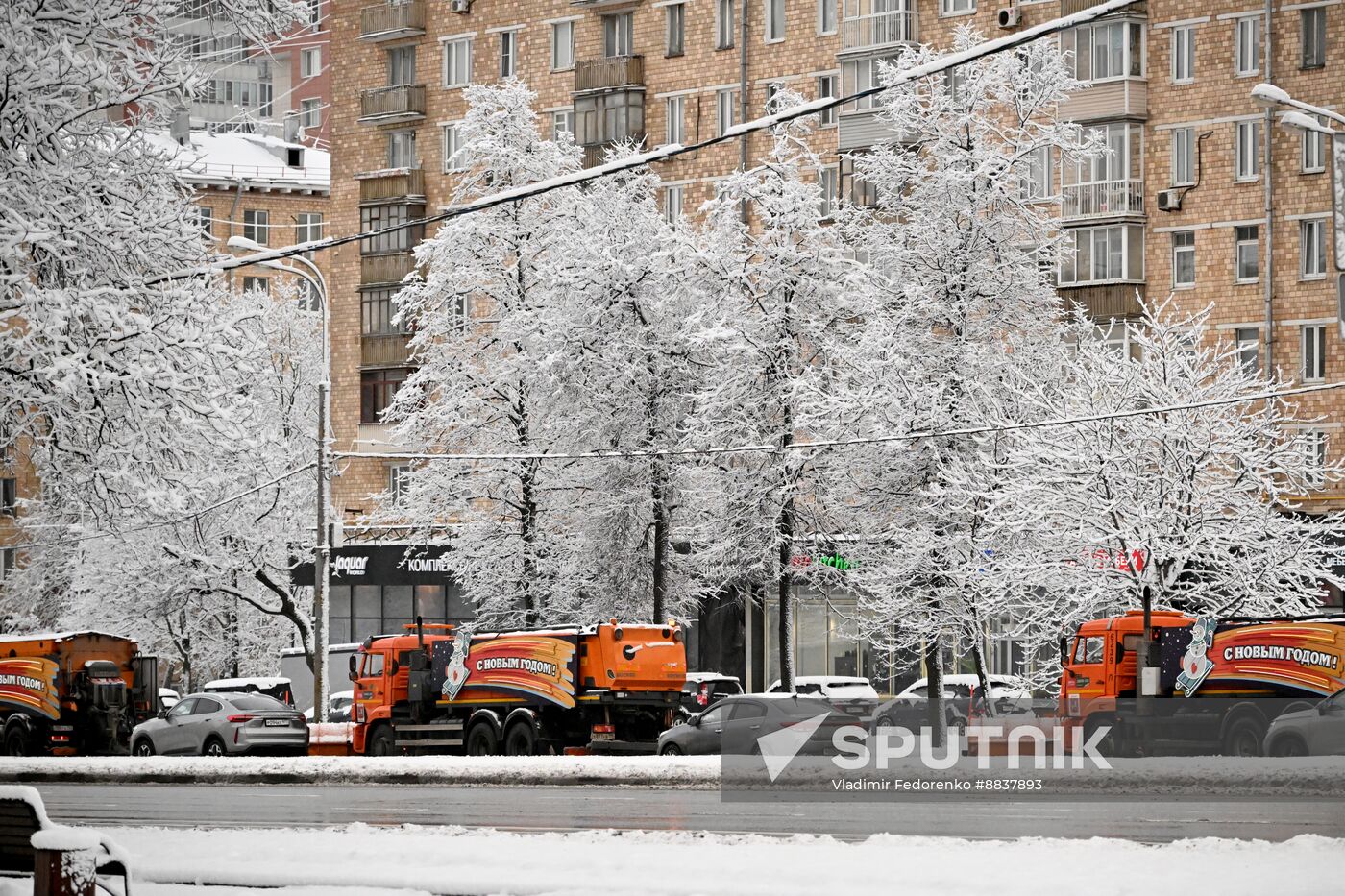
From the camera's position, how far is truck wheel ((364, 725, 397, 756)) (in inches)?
1620

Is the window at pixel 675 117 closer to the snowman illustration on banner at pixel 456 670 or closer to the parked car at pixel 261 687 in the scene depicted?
the parked car at pixel 261 687

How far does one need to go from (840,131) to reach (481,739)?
78.9 feet

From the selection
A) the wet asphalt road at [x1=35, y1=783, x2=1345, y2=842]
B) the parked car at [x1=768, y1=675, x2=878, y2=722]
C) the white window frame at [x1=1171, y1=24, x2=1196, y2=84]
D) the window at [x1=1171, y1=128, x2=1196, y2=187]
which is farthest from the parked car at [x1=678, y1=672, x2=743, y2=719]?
the white window frame at [x1=1171, y1=24, x2=1196, y2=84]

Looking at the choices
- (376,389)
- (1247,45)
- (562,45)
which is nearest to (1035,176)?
(1247,45)

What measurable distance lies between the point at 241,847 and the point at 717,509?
24308 mm

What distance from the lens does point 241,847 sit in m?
18.9

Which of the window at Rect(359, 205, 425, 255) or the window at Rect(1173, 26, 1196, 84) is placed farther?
the window at Rect(359, 205, 425, 255)

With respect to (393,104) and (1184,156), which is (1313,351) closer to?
(1184,156)

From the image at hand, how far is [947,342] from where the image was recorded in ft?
126

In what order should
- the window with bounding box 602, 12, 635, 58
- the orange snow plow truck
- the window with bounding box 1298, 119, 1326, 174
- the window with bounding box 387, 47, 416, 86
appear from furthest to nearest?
1. the window with bounding box 387, 47, 416, 86
2. the window with bounding box 602, 12, 635, 58
3. the window with bounding box 1298, 119, 1326, 174
4. the orange snow plow truck

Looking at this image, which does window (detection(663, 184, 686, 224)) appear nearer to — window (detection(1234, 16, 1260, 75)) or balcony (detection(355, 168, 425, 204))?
balcony (detection(355, 168, 425, 204))

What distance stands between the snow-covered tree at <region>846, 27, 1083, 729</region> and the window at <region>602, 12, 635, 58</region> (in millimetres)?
23991

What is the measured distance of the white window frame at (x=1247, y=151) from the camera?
51.4 metres

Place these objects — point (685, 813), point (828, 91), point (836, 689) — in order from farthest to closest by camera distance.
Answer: point (828, 91) < point (836, 689) < point (685, 813)
